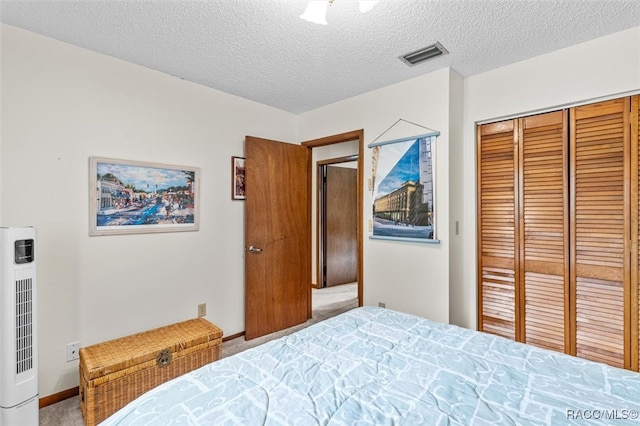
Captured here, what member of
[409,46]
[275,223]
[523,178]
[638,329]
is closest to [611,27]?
[523,178]

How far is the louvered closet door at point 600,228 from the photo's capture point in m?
2.05

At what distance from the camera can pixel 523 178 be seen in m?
2.46

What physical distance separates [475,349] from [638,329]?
1500 mm

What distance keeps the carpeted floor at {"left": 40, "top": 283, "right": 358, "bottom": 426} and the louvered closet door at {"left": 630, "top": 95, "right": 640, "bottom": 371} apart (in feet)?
8.55

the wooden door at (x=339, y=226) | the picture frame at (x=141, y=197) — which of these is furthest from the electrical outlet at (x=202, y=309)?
the wooden door at (x=339, y=226)

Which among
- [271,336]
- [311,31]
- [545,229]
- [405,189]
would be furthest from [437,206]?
[271,336]

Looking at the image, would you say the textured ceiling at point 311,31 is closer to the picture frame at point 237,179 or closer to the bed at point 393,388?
the picture frame at point 237,179

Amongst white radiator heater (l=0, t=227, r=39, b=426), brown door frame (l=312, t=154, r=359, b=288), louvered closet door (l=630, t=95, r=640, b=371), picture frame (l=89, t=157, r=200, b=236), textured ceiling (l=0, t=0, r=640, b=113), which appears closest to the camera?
white radiator heater (l=0, t=227, r=39, b=426)

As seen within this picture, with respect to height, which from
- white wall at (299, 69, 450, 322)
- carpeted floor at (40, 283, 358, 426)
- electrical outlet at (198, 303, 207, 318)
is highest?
white wall at (299, 69, 450, 322)

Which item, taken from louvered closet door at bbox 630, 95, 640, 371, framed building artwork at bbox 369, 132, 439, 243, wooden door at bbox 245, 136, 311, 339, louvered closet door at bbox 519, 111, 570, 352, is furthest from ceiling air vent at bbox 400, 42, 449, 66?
wooden door at bbox 245, 136, 311, 339

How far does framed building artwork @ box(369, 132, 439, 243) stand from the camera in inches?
102

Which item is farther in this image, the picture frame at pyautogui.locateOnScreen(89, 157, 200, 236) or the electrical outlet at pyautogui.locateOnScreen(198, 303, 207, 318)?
the electrical outlet at pyautogui.locateOnScreen(198, 303, 207, 318)

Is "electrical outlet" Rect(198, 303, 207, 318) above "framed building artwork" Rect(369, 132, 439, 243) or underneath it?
underneath

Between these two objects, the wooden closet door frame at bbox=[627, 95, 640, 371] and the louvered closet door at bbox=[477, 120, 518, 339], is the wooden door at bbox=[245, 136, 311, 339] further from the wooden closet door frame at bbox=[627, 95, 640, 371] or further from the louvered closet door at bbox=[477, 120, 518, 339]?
the wooden closet door frame at bbox=[627, 95, 640, 371]
